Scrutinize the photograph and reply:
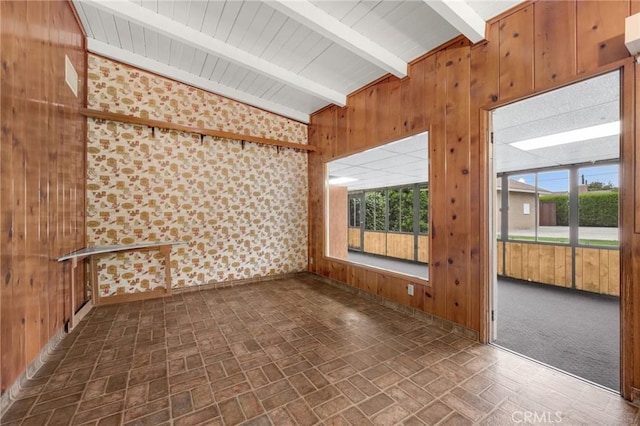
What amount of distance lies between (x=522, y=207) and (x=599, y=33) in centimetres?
447

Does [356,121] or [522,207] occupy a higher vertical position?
[356,121]

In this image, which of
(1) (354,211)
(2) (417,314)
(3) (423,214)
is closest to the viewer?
(2) (417,314)

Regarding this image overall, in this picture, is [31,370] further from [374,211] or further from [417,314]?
[374,211]

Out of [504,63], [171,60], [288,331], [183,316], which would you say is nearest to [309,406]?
[288,331]

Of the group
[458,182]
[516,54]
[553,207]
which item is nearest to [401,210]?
[553,207]

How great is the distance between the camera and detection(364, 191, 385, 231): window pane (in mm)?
8414

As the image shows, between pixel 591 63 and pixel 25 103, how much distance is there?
4.07 meters

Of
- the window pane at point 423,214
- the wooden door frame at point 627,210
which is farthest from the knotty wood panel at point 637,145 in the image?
the window pane at point 423,214

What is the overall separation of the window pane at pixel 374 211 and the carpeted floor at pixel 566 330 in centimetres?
428

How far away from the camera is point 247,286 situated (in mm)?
4316

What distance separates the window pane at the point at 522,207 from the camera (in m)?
5.27

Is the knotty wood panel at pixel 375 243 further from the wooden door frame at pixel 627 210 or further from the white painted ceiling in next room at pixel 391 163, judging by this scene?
the wooden door frame at pixel 627 210

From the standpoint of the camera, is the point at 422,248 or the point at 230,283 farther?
the point at 422,248

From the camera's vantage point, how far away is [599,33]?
1779 mm
